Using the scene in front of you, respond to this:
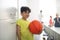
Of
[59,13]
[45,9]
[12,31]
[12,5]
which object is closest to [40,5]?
[45,9]

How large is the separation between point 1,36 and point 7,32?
0.38ft

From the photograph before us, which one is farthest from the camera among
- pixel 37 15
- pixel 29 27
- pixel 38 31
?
pixel 37 15

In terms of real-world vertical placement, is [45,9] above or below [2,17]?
above

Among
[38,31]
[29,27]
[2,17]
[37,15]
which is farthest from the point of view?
[37,15]

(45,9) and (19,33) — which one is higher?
(45,9)

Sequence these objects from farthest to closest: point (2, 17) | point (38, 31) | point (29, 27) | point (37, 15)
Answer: point (37, 15)
point (2, 17)
point (29, 27)
point (38, 31)

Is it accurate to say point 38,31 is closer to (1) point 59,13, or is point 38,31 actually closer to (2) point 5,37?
(2) point 5,37

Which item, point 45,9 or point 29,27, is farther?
point 45,9

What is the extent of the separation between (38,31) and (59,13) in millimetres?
940

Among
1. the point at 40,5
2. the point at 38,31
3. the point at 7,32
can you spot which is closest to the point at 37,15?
the point at 40,5

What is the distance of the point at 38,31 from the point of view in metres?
1.36

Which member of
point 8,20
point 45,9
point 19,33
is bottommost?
point 19,33

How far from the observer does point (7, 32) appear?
6.27 ft

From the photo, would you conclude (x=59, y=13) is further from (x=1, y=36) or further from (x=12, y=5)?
(x=1, y=36)
